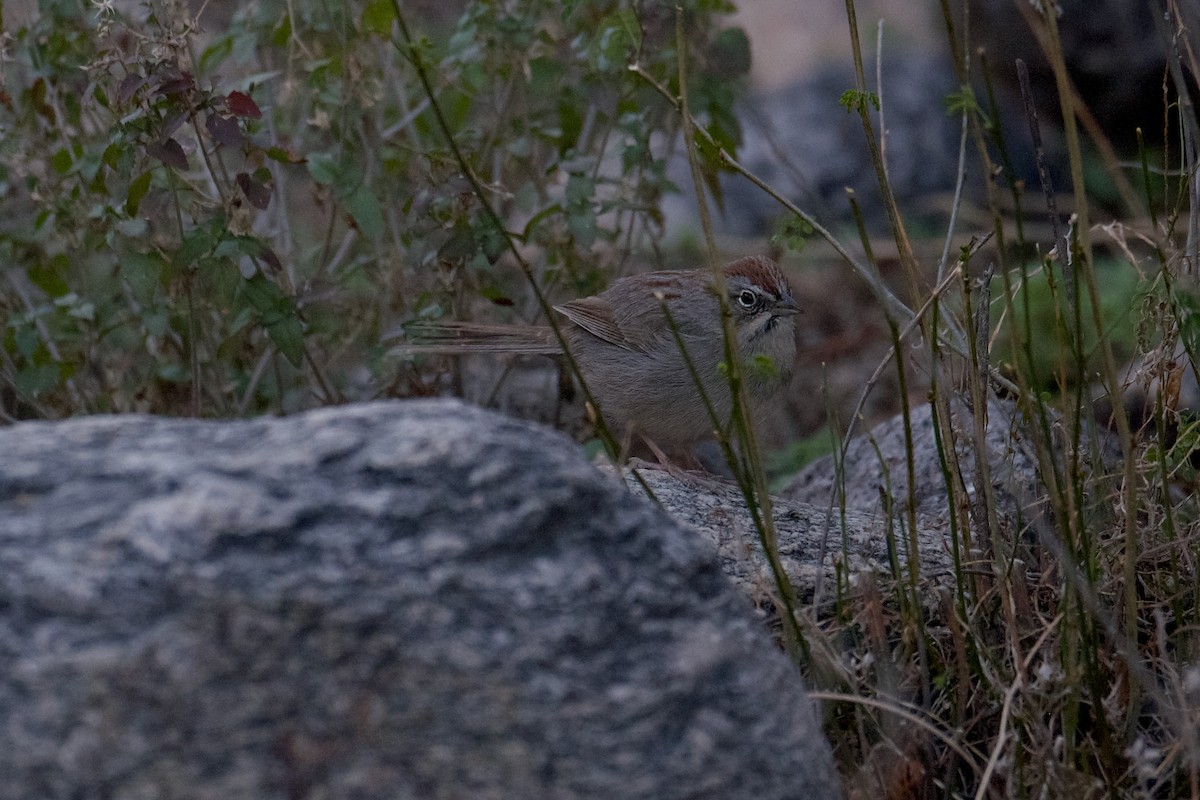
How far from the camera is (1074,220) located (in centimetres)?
265

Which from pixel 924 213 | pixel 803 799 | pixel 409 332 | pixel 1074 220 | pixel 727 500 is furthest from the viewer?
pixel 924 213

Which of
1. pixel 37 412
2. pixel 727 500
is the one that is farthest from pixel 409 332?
pixel 37 412

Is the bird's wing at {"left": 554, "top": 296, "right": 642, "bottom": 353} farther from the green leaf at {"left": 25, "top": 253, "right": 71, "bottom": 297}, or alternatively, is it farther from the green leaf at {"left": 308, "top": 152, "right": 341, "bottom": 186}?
the green leaf at {"left": 25, "top": 253, "right": 71, "bottom": 297}

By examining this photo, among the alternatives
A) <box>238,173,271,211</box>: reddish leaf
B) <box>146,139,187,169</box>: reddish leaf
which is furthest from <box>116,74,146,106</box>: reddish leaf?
<box>238,173,271,211</box>: reddish leaf

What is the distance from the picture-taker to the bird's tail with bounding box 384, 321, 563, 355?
4.67 m

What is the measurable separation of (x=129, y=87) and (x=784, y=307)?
2600 millimetres

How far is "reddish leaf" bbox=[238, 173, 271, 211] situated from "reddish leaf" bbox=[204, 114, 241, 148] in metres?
0.19

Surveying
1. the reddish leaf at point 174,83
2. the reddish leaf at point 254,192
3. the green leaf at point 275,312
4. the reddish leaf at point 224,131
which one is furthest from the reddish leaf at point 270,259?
the reddish leaf at point 174,83

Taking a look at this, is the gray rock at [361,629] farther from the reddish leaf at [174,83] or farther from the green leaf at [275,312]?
the green leaf at [275,312]

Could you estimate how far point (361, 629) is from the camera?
198cm


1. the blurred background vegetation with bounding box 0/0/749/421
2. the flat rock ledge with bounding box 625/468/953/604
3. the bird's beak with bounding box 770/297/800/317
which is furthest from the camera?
the bird's beak with bounding box 770/297/800/317

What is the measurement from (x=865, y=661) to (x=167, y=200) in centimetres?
276

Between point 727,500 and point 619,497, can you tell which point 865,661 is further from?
point 727,500

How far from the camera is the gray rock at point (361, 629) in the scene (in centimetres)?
189
